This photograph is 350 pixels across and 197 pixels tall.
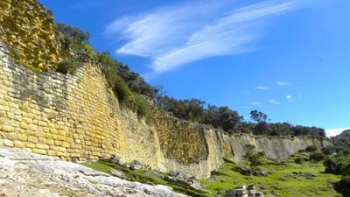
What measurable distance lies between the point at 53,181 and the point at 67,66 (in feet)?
27.3

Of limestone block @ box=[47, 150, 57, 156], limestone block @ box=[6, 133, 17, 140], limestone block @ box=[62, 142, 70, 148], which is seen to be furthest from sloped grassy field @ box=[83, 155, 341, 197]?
limestone block @ box=[6, 133, 17, 140]

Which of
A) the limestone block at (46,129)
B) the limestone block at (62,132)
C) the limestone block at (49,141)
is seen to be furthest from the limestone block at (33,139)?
the limestone block at (62,132)

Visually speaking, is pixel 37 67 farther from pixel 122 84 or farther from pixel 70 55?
pixel 122 84

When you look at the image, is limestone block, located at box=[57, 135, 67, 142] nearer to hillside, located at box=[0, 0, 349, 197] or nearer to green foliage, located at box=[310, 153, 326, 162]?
hillside, located at box=[0, 0, 349, 197]

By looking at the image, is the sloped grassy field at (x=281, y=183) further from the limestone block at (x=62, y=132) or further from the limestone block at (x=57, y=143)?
the limestone block at (x=57, y=143)

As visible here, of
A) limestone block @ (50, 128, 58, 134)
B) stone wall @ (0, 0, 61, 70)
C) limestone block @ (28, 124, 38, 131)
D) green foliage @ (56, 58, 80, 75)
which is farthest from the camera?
green foliage @ (56, 58, 80, 75)

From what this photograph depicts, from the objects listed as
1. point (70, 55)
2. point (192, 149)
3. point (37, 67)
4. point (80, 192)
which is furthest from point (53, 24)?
point (192, 149)

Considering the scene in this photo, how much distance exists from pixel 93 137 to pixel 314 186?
32752 mm

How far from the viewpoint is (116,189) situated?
10.6 m

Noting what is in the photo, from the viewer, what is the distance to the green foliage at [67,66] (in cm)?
1692

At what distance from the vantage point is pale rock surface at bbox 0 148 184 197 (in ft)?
28.4

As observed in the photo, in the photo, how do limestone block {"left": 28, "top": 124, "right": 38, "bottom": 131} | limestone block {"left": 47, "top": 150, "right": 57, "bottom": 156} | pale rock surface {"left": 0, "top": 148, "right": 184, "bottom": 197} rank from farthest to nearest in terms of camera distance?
1. limestone block {"left": 47, "top": 150, "right": 57, "bottom": 156}
2. limestone block {"left": 28, "top": 124, "right": 38, "bottom": 131}
3. pale rock surface {"left": 0, "top": 148, "right": 184, "bottom": 197}

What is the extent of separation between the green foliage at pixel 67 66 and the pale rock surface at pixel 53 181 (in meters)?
5.49

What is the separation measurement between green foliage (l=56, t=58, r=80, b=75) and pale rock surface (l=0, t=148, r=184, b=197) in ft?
18.0
